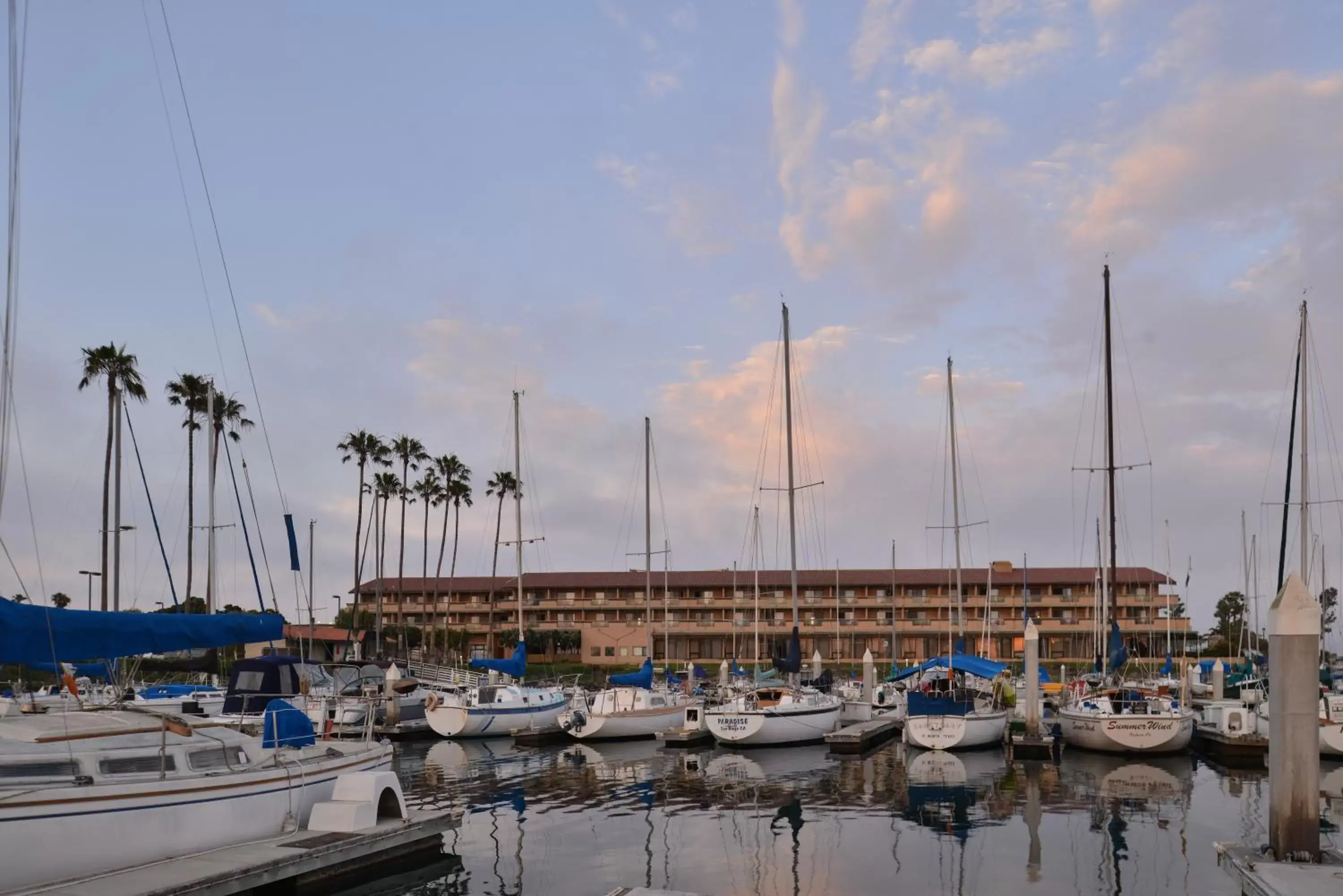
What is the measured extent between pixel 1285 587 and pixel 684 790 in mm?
16432

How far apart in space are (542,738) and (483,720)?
3644 mm

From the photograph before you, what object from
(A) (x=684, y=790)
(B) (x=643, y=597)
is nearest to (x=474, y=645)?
(B) (x=643, y=597)

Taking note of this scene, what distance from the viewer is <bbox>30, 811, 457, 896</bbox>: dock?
13.5 metres

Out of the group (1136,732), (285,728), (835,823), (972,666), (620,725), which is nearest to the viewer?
(285,728)

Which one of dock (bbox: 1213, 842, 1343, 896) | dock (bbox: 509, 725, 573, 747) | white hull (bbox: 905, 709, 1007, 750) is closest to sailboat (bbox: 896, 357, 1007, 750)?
white hull (bbox: 905, 709, 1007, 750)

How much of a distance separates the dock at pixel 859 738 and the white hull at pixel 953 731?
1.49 meters

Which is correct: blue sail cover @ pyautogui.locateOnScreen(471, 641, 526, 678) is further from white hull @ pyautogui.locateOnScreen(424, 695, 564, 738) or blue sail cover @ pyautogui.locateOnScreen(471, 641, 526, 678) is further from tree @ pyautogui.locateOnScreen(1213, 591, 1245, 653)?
tree @ pyautogui.locateOnScreen(1213, 591, 1245, 653)

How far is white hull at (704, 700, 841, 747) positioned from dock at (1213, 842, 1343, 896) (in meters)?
23.1

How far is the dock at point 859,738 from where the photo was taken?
3719 centimetres

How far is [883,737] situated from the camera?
42.0 metres

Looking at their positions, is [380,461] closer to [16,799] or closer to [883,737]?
[883,737]

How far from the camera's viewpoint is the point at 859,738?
37.7 m

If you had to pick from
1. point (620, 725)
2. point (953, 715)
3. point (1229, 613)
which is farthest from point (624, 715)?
point (1229, 613)

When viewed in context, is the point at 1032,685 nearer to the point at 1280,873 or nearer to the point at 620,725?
the point at 620,725
